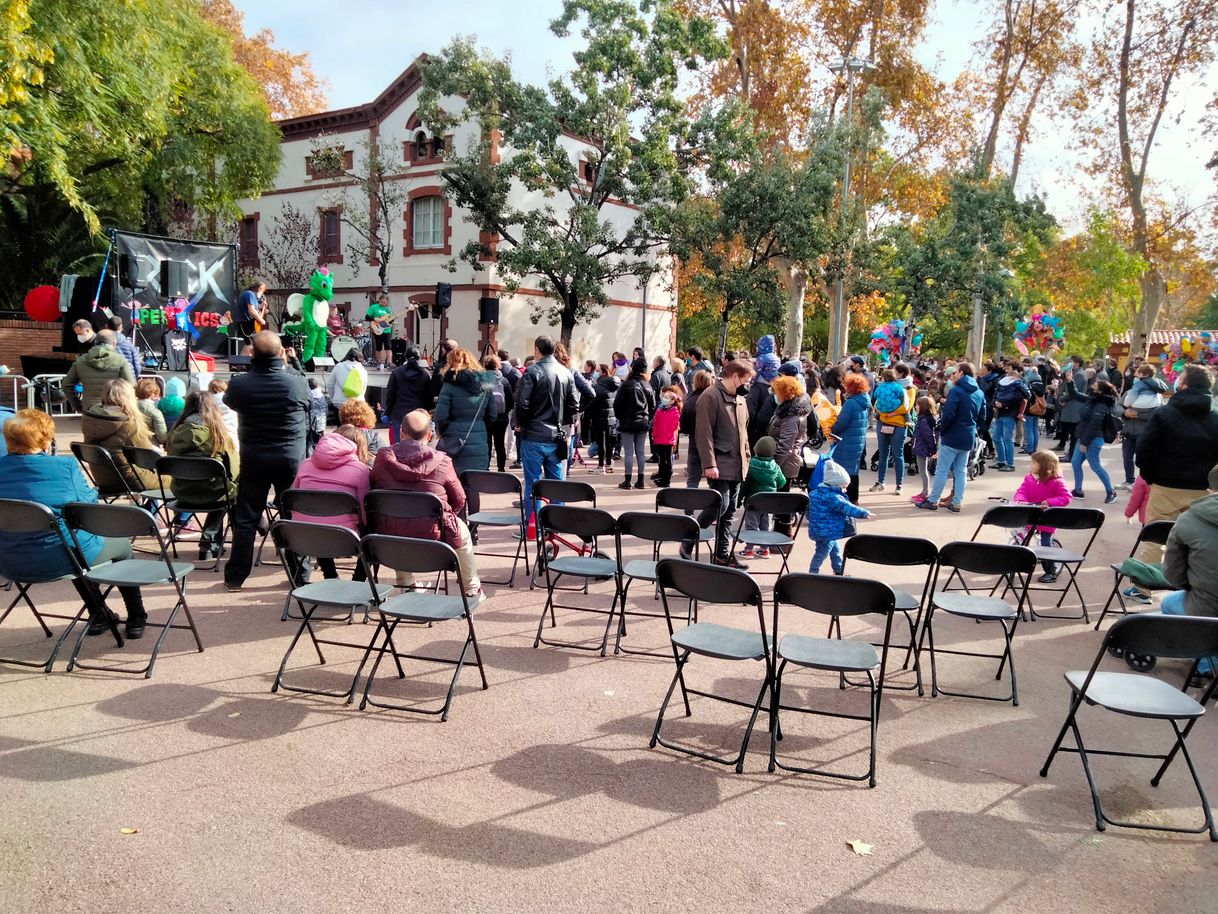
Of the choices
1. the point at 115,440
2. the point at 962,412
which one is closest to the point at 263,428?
the point at 115,440

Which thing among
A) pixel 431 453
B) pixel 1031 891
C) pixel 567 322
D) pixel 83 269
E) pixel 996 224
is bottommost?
pixel 1031 891

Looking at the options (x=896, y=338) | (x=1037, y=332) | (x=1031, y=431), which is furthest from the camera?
(x=1037, y=332)

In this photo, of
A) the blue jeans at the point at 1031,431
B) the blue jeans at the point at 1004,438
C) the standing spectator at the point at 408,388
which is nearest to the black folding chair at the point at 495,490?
the standing spectator at the point at 408,388

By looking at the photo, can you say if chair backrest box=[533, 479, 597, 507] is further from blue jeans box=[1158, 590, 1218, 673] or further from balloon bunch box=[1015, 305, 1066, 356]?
balloon bunch box=[1015, 305, 1066, 356]

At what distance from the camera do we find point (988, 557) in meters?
4.68

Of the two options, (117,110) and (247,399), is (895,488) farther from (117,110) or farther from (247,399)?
(117,110)

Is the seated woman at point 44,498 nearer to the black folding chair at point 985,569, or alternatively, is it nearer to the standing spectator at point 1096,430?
the black folding chair at point 985,569

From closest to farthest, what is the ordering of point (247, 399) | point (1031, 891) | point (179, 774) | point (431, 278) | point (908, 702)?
point (1031, 891) < point (179, 774) < point (908, 702) < point (247, 399) < point (431, 278)

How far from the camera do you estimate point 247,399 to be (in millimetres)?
5949

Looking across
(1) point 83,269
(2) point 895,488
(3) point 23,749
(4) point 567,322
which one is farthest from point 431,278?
(3) point 23,749

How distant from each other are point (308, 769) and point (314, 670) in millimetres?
1231

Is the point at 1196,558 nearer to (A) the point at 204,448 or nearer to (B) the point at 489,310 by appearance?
(A) the point at 204,448

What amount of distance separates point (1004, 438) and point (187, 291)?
16657mm

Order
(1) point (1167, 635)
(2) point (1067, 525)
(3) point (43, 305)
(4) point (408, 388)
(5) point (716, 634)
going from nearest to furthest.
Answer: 1. (1) point (1167, 635)
2. (5) point (716, 634)
3. (2) point (1067, 525)
4. (4) point (408, 388)
5. (3) point (43, 305)
